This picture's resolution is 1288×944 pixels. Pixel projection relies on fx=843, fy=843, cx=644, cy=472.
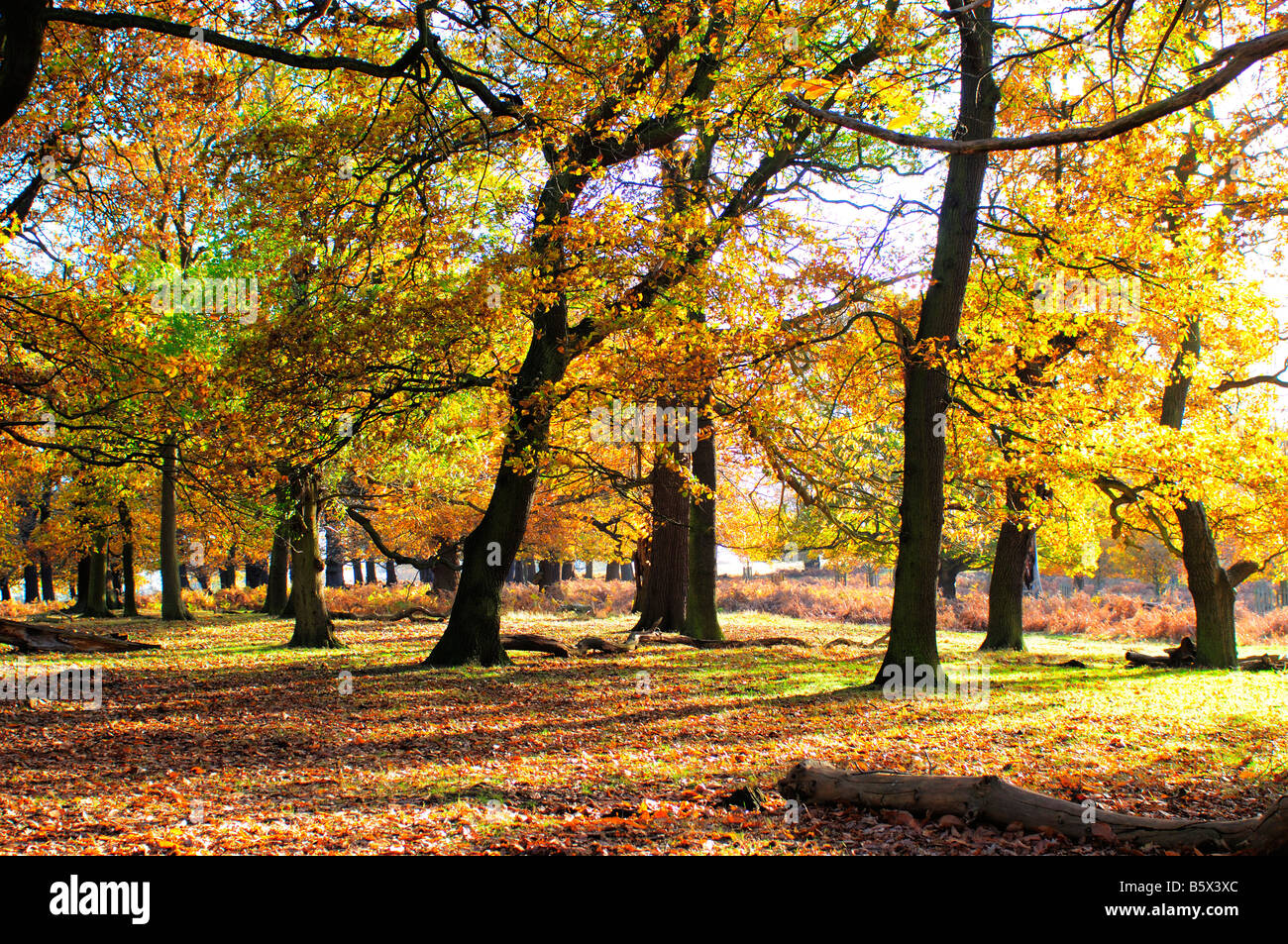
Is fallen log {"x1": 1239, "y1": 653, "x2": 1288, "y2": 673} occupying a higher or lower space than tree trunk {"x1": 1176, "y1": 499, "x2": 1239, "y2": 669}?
lower

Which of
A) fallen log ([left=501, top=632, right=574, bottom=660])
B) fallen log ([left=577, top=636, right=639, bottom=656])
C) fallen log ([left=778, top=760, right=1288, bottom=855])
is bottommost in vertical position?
fallen log ([left=577, top=636, right=639, bottom=656])

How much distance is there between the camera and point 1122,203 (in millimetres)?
12016

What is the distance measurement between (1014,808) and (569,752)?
410cm

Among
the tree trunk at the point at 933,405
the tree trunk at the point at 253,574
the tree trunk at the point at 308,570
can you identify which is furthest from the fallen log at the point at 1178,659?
the tree trunk at the point at 253,574

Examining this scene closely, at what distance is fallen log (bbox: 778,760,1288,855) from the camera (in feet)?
14.2

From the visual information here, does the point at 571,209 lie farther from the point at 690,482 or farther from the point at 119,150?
the point at 119,150

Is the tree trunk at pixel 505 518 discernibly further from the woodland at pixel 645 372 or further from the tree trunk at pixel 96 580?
the tree trunk at pixel 96 580

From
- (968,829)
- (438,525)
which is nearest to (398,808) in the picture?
(968,829)

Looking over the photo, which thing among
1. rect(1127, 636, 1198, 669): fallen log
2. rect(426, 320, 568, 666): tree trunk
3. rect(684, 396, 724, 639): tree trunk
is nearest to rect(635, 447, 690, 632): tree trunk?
rect(684, 396, 724, 639): tree trunk

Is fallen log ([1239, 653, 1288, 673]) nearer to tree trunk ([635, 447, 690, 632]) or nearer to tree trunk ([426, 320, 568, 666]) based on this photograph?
tree trunk ([635, 447, 690, 632])

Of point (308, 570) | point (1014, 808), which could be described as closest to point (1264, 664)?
point (1014, 808)

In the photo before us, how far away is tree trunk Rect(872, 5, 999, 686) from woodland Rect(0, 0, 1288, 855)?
64mm

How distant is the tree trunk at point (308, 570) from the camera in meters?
15.8
